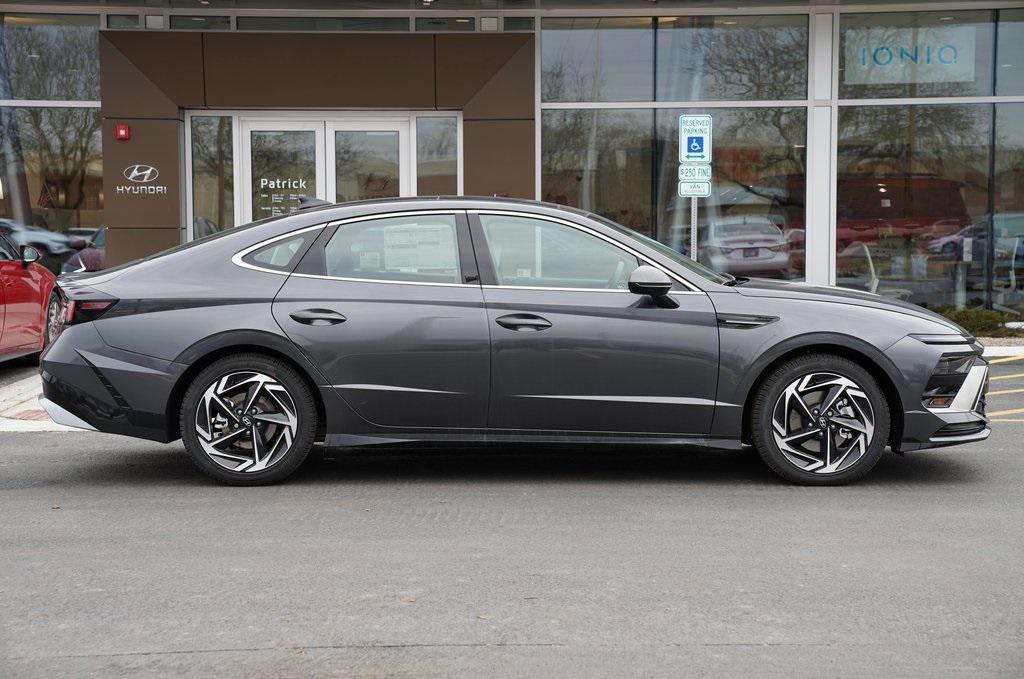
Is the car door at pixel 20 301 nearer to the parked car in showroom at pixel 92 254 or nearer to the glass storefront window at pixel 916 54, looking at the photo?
the parked car in showroom at pixel 92 254

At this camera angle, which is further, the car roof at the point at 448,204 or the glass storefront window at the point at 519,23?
the glass storefront window at the point at 519,23

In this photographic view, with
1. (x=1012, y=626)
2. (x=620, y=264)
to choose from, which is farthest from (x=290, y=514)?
(x=1012, y=626)

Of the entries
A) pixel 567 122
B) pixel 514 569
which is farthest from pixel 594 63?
pixel 514 569

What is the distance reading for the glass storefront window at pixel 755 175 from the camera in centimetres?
1606

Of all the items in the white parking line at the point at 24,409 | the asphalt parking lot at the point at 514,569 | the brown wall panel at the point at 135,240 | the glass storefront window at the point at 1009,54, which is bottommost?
the asphalt parking lot at the point at 514,569

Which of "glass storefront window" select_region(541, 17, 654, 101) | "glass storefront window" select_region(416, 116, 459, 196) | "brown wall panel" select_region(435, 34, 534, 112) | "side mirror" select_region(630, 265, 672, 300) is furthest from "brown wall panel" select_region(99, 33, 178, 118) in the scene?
"side mirror" select_region(630, 265, 672, 300)

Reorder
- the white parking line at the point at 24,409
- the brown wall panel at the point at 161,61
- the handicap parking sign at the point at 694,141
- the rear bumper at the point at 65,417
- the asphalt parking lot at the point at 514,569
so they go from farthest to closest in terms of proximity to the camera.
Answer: the brown wall panel at the point at 161,61
the handicap parking sign at the point at 694,141
the white parking line at the point at 24,409
the rear bumper at the point at 65,417
the asphalt parking lot at the point at 514,569

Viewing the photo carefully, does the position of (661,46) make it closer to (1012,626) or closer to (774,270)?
(774,270)

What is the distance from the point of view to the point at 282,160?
15.9 meters

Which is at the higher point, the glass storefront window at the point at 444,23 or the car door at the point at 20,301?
the glass storefront window at the point at 444,23

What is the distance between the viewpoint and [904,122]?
52.6 feet

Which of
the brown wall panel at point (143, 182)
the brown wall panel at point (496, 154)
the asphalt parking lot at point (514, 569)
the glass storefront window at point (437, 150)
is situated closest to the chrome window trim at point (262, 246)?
the asphalt parking lot at point (514, 569)

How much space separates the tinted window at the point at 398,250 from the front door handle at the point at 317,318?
0.90 feet

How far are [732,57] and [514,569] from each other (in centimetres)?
1242
